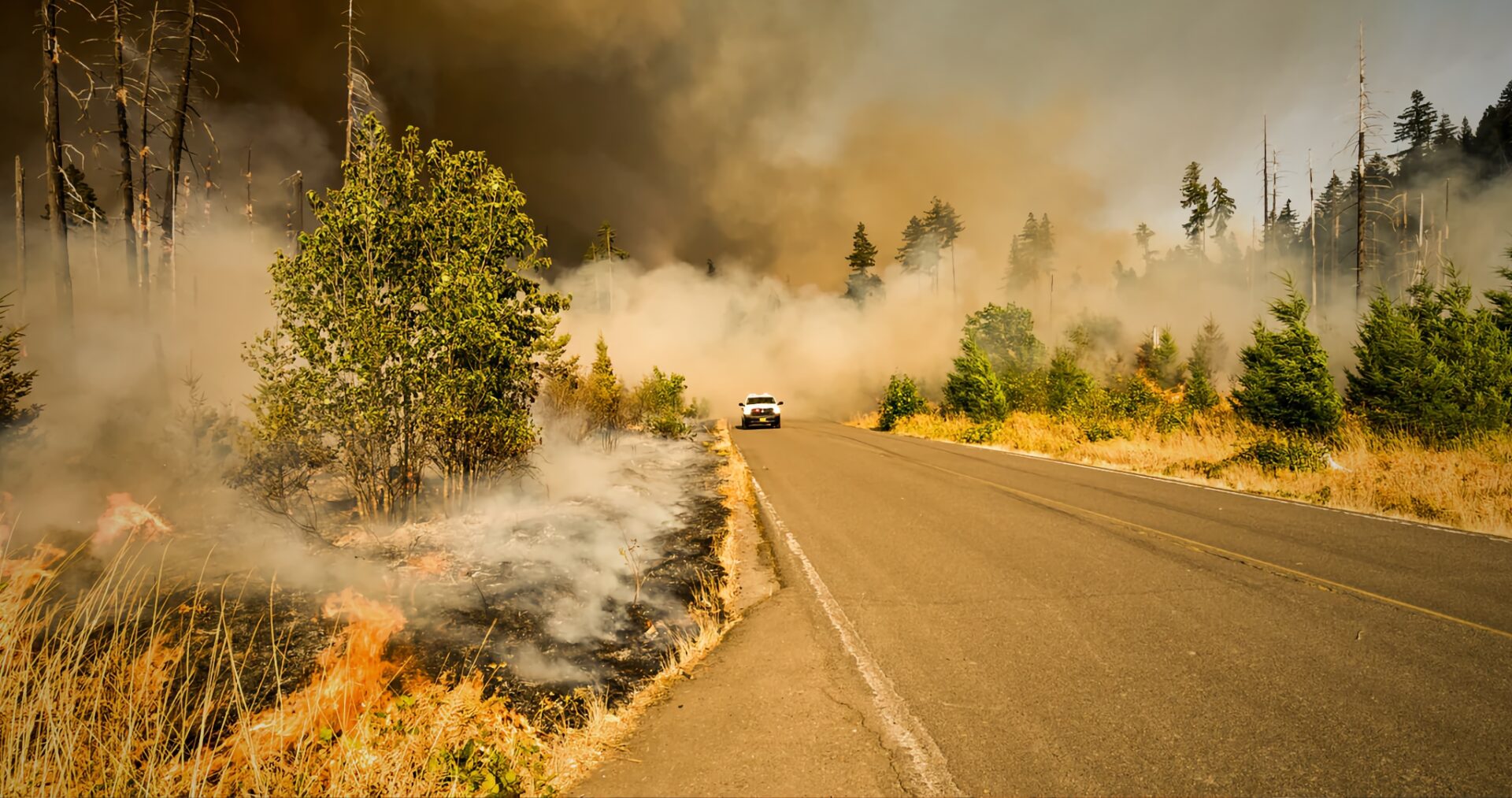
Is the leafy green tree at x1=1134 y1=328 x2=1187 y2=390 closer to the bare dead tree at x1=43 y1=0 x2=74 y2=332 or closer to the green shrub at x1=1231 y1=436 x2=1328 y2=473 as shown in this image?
the green shrub at x1=1231 y1=436 x2=1328 y2=473

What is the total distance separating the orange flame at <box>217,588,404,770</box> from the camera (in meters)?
2.93

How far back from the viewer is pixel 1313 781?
8.68 feet

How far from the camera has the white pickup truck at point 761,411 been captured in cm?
3039

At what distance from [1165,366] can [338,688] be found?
175ft

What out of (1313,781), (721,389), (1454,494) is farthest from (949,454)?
(721,389)

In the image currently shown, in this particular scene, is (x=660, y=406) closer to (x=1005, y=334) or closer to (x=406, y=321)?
(x=406, y=321)

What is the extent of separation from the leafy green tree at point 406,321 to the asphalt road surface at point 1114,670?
206 inches

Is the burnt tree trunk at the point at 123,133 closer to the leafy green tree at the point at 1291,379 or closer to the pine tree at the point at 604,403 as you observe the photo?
the pine tree at the point at 604,403

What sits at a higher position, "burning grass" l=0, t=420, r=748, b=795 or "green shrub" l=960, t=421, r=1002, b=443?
"green shrub" l=960, t=421, r=1002, b=443

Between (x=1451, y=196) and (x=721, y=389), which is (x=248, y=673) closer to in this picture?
(x=721, y=389)

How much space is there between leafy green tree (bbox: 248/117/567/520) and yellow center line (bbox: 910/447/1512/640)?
832cm

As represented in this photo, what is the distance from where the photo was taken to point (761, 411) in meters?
30.5

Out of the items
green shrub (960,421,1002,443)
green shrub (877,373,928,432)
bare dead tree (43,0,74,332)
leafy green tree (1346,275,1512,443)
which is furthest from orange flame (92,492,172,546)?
green shrub (877,373,928,432)

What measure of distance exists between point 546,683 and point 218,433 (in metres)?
13.8
